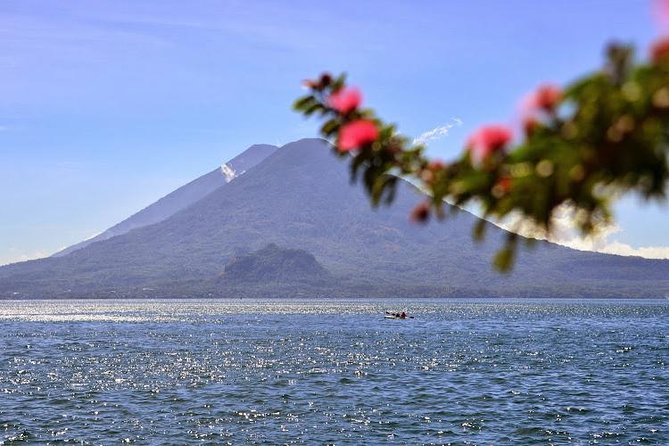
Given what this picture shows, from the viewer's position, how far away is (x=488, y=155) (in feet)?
13.5

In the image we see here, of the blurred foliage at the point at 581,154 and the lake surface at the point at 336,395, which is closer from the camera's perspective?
the blurred foliage at the point at 581,154

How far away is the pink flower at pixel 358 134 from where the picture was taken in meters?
4.90

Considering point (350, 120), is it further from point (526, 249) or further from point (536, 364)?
point (536, 364)

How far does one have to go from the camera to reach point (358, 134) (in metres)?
4.90

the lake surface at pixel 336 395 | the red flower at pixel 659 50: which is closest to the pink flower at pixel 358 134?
the red flower at pixel 659 50

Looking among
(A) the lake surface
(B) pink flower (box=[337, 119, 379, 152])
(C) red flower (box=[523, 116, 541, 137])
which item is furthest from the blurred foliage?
(A) the lake surface

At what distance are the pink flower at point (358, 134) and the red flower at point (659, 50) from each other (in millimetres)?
2034

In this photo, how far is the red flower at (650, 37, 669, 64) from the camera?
327 centimetres

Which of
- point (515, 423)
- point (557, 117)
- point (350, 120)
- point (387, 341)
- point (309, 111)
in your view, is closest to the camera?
point (557, 117)

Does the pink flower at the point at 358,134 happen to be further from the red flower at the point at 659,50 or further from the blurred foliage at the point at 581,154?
the red flower at the point at 659,50

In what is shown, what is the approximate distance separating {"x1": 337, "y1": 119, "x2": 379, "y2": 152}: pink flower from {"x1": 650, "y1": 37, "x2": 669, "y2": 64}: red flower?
2034 millimetres

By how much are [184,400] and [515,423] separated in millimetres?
22057

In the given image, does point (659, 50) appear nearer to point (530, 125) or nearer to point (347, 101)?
point (530, 125)

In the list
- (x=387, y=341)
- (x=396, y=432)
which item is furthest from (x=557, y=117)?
(x=387, y=341)
